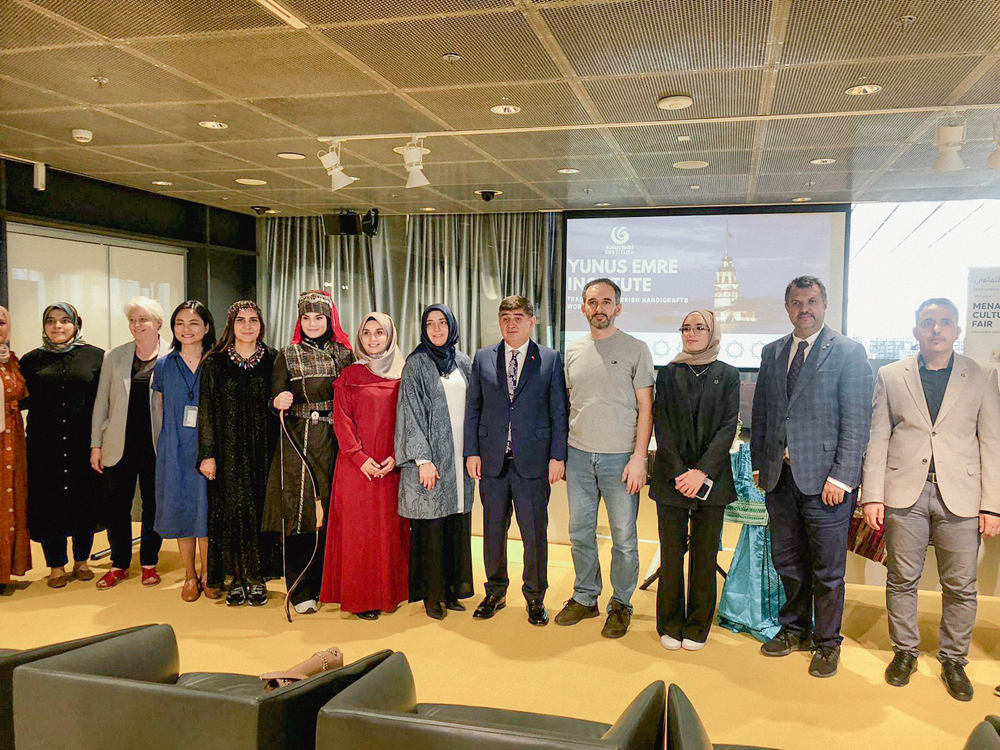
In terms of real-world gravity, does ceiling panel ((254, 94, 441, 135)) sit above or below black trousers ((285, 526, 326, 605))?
above

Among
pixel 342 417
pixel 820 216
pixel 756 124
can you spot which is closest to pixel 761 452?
pixel 342 417

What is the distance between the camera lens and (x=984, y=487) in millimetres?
2912

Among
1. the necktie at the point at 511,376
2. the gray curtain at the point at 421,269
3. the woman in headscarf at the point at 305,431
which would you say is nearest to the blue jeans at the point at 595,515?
the necktie at the point at 511,376

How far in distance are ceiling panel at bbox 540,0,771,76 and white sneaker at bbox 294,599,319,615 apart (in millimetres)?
2790

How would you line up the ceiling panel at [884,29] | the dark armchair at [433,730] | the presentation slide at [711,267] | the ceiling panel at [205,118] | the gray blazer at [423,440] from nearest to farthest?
the dark armchair at [433,730], the ceiling panel at [884,29], the gray blazer at [423,440], the ceiling panel at [205,118], the presentation slide at [711,267]

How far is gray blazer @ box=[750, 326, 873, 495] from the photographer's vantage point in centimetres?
299

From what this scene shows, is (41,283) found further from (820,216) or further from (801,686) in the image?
(820,216)

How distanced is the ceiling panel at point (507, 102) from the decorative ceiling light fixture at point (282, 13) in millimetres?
929

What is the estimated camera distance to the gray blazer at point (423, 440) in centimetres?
350

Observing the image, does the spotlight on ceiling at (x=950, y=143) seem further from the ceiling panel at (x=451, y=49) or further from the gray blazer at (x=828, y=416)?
the ceiling panel at (x=451, y=49)

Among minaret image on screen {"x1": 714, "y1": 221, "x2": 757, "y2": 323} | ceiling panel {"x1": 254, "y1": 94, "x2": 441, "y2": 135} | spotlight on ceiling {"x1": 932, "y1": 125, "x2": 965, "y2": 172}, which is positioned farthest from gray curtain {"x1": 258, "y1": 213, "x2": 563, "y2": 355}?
spotlight on ceiling {"x1": 932, "y1": 125, "x2": 965, "y2": 172}

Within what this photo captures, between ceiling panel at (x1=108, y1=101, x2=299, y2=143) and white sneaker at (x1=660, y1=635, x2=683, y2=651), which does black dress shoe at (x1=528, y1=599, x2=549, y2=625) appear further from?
ceiling panel at (x1=108, y1=101, x2=299, y2=143)

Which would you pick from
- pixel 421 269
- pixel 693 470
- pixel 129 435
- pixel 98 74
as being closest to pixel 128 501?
pixel 129 435

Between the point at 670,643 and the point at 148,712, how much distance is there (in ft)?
7.57
